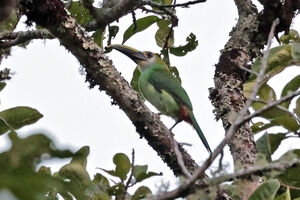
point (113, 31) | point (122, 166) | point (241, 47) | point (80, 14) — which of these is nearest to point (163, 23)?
point (113, 31)

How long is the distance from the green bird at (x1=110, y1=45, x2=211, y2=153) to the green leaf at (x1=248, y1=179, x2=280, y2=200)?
1597 mm

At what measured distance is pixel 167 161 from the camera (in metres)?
2.58

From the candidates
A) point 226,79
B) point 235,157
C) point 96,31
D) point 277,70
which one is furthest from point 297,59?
point 96,31

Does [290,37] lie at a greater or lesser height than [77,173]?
greater

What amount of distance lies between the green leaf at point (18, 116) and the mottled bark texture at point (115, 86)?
1.67 ft

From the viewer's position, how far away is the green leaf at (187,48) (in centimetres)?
360

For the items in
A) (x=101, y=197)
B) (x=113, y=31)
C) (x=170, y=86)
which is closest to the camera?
(x=101, y=197)

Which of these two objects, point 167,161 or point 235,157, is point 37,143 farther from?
point 235,157

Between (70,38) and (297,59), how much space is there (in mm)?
1051

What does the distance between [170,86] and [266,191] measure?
2.21 m

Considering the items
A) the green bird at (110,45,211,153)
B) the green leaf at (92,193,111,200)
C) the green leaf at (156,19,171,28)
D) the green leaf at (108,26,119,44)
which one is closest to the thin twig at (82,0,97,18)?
the green leaf at (108,26,119,44)

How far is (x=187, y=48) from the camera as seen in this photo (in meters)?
3.61

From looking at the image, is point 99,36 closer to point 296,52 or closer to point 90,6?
point 90,6

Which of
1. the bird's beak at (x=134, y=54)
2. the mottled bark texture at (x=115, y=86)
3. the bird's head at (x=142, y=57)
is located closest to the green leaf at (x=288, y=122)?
the mottled bark texture at (x=115, y=86)
